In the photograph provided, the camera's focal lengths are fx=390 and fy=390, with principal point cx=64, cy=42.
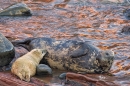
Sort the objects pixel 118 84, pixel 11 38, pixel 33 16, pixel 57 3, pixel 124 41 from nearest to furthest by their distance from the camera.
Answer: pixel 118 84
pixel 11 38
pixel 124 41
pixel 33 16
pixel 57 3

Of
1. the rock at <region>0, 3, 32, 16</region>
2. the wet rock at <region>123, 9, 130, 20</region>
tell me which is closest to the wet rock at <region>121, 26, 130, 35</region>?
the wet rock at <region>123, 9, 130, 20</region>

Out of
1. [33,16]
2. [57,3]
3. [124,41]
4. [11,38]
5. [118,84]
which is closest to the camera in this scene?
[118,84]

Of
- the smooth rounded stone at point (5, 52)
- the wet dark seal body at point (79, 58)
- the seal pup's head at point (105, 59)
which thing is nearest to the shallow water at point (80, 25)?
the seal pup's head at point (105, 59)

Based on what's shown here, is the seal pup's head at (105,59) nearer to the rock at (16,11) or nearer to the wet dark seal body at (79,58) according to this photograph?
the wet dark seal body at (79,58)

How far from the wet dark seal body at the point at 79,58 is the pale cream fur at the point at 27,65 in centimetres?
26

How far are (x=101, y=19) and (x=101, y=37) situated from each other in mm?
2835

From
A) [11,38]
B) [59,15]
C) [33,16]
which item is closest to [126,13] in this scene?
[59,15]

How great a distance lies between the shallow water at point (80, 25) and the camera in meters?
8.90

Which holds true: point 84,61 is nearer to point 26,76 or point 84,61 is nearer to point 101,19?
point 26,76

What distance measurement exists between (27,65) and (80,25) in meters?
6.06

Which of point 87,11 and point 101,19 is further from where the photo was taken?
point 87,11

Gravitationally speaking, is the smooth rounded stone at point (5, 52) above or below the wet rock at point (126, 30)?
above

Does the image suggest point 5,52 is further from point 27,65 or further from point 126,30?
point 126,30

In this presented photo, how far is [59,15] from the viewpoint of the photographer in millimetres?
13312
